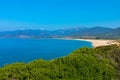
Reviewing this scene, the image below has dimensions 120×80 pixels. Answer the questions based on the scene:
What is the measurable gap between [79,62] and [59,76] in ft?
7.78

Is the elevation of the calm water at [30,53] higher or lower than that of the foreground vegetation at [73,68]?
lower

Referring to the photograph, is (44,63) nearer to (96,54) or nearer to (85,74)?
(85,74)

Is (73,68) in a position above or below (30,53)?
above

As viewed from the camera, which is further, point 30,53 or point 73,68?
point 30,53

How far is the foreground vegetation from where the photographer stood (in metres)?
16.4

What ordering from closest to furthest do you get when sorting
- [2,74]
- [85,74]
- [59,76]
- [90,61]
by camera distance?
[2,74], [59,76], [85,74], [90,61]

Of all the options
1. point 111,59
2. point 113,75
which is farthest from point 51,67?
point 111,59

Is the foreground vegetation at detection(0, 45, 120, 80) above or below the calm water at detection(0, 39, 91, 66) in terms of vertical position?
above

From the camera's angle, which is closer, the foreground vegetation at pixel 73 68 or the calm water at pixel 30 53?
the foreground vegetation at pixel 73 68

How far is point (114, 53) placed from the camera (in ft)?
76.5

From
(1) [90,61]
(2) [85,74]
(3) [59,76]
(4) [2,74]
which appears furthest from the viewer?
(1) [90,61]

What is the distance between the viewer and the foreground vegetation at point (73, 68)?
53.9 feet

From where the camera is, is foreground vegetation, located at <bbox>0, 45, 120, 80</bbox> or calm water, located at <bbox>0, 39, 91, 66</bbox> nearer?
foreground vegetation, located at <bbox>0, 45, 120, 80</bbox>

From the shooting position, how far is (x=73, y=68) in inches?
725
